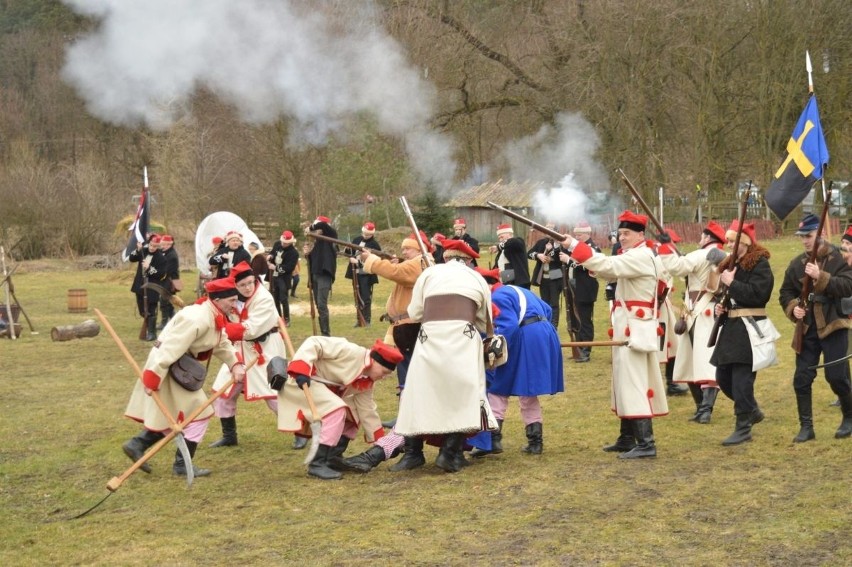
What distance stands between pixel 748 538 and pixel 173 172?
31.8m

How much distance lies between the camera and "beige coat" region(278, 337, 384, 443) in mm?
8781

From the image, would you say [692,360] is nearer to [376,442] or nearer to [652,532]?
[376,442]

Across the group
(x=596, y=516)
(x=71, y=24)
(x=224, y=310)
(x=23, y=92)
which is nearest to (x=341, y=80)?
(x=71, y=24)

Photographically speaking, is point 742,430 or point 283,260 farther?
point 283,260

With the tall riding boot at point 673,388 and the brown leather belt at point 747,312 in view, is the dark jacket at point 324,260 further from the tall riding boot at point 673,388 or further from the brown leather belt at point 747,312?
the brown leather belt at point 747,312

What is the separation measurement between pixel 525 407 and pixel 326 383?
5.74 feet

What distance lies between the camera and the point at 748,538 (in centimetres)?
657

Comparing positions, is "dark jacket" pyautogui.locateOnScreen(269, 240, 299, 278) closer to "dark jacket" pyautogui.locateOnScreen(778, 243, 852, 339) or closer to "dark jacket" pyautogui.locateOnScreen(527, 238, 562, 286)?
"dark jacket" pyautogui.locateOnScreen(527, 238, 562, 286)

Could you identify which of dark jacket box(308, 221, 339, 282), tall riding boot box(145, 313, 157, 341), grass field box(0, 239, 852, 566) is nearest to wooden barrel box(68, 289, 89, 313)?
tall riding boot box(145, 313, 157, 341)

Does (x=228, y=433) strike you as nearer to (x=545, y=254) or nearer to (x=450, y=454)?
(x=450, y=454)

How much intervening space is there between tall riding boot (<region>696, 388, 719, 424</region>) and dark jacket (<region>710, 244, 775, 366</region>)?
4.73 feet

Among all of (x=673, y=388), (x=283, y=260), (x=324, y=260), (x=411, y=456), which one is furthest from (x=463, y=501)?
(x=283, y=260)

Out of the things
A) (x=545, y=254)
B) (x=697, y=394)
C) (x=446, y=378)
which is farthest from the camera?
(x=545, y=254)

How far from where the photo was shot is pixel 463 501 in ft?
25.5
